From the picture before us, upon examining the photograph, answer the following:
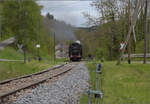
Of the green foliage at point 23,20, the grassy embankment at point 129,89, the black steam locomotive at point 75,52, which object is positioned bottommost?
the grassy embankment at point 129,89

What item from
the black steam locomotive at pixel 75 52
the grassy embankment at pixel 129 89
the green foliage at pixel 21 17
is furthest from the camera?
the green foliage at pixel 21 17

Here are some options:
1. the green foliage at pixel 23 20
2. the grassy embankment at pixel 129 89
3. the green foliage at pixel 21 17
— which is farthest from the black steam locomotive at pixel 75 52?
the grassy embankment at pixel 129 89

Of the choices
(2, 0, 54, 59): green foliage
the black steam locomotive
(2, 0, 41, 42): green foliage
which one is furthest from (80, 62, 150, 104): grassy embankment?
(2, 0, 41, 42): green foliage

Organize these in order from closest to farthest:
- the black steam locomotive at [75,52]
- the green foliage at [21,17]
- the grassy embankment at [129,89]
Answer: the grassy embankment at [129,89]
the black steam locomotive at [75,52]
the green foliage at [21,17]

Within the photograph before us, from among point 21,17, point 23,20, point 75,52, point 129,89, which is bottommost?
point 129,89

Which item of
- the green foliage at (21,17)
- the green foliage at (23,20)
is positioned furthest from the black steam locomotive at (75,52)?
the green foliage at (21,17)

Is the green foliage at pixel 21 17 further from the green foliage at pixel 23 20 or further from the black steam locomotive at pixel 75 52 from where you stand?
the black steam locomotive at pixel 75 52

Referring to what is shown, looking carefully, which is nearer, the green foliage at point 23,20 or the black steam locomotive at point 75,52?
the black steam locomotive at point 75,52

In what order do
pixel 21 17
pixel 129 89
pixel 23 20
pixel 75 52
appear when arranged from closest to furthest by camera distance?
pixel 129 89
pixel 75 52
pixel 21 17
pixel 23 20

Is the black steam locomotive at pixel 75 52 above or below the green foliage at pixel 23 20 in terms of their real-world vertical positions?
below

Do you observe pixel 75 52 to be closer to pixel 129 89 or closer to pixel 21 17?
pixel 21 17

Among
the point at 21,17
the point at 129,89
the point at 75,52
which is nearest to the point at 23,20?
the point at 21,17

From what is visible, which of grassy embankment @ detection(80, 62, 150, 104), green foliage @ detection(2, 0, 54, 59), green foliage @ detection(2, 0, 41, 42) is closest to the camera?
grassy embankment @ detection(80, 62, 150, 104)

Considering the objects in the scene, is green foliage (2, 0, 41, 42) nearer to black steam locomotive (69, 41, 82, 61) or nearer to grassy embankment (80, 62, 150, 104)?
black steam locomotive (69, 41, 82, 61)
